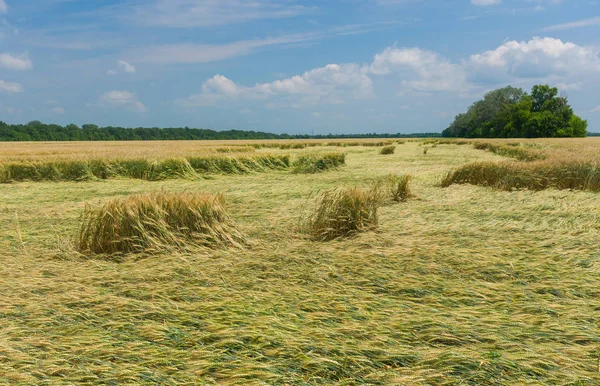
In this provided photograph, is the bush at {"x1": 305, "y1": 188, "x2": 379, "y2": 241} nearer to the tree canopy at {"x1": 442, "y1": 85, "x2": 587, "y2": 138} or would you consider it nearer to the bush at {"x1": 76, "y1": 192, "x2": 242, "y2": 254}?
the bush at {"x1": 76, "y1": 192, "x2": 242, "y2": 254}

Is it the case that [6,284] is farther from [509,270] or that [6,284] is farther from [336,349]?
[509,270]

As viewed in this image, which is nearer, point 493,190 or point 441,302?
point 441,302

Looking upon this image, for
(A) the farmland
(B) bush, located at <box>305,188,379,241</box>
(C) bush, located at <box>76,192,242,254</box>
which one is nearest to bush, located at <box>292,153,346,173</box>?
(A) the farmland

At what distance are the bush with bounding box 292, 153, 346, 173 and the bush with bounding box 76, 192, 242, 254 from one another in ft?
34.4

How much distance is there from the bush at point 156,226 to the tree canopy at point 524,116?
225 ft

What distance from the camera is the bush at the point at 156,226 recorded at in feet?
15.0

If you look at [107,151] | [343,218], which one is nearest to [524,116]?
[107,151]

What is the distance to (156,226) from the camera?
4637 millimetres

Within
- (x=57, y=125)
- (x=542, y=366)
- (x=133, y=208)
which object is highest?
(x=57, y=125)

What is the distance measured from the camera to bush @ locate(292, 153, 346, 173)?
15.4m

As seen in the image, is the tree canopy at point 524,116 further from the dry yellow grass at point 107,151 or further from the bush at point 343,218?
the bush at point 343,218

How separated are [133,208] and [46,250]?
1.06 m

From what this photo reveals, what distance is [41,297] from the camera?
3275 millimetres

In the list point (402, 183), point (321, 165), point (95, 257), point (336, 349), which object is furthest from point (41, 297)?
point (321, 165)
